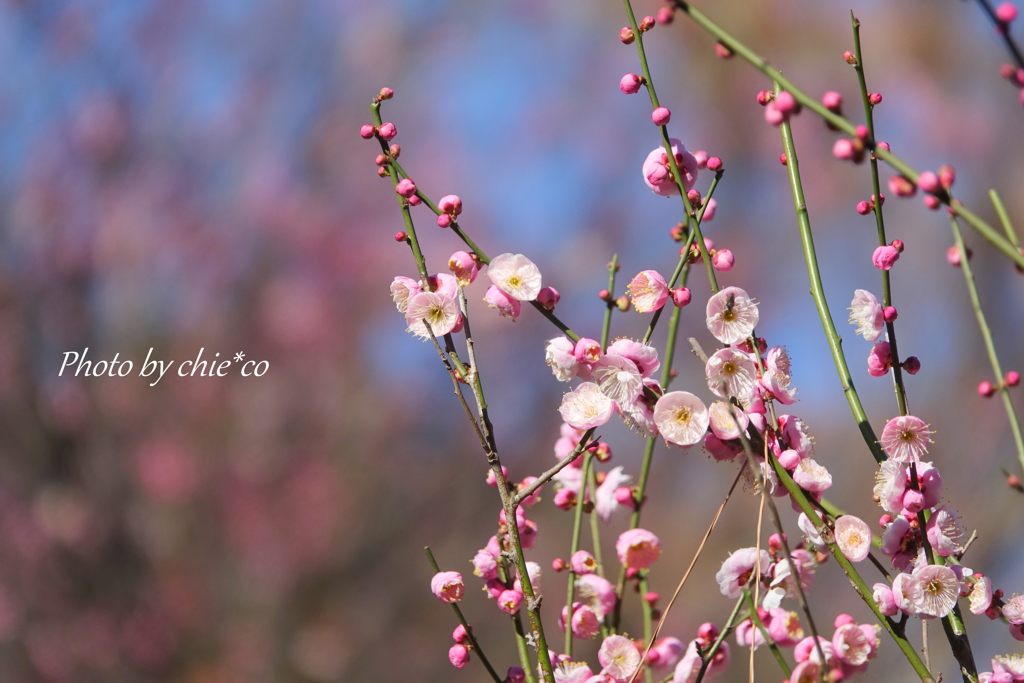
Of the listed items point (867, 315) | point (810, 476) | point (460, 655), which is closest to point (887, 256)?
point (867, 315)

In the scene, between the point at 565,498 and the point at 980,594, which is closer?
the point at 980,594

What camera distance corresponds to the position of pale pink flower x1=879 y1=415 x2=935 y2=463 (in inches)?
15.9

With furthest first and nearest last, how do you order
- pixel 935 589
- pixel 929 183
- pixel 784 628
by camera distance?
pixel 784 628
pixel 935 589
pixel 929 183

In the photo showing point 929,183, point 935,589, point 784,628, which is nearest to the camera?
point 929,183

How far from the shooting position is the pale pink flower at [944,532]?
1.32 ft

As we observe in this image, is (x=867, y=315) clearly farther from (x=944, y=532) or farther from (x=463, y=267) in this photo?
(x=463, y=267)

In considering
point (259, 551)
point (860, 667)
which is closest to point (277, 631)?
point (259, 551)

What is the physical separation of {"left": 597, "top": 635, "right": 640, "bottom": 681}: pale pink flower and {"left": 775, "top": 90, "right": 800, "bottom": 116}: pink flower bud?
323mm

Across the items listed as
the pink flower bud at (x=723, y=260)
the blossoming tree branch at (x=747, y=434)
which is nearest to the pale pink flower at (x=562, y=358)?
the blossoming tree branch at (x=747, y=434)

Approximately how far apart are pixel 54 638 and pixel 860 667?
2181 millimetres

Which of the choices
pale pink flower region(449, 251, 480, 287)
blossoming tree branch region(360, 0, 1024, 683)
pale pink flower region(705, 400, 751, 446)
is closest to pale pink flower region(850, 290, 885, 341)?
blossoming tree branch region(360, 0, 1024, 683)

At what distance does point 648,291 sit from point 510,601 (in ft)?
0.66

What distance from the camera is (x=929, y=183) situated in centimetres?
28

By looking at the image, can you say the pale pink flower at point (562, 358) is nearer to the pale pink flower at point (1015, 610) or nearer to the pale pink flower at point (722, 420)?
the pale pink flower at point (722, 420)
